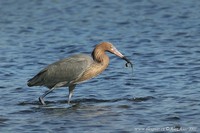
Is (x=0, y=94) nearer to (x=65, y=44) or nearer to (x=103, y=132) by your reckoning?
(x=103, y=132)

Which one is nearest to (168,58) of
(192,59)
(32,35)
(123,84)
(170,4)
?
(192,59)

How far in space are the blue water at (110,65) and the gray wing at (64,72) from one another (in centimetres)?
38

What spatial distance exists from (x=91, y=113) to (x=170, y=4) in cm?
1525

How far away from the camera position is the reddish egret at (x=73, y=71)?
12.4 meters

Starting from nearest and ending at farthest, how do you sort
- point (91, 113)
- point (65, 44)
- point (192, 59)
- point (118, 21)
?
1. point (91, 113)
2. point (192, 59)
3. point (65, 44)
4. point (118, 21)

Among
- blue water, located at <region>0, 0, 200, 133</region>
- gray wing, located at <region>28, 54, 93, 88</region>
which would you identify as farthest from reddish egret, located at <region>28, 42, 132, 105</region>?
blue water, located at <region>0, 0, 200, 133</region>

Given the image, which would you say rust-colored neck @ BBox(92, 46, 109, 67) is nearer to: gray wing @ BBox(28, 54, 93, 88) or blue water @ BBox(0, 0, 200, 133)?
gray wing @ BBox(28, 54, 93, 88)

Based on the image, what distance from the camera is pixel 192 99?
12070 millimetres

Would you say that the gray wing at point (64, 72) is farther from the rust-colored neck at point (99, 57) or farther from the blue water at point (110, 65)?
the blue water at point (110, 65)

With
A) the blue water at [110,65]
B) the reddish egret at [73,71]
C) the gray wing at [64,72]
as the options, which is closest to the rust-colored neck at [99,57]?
the reddish egret at [73,71]

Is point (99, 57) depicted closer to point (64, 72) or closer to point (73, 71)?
point (73, 71)

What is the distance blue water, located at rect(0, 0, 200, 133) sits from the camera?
10.8 meters

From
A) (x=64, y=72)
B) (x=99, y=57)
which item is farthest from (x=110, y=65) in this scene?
(x=64, y=72)

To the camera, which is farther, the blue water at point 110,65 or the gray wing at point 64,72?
the gray wing at point 64,72
